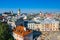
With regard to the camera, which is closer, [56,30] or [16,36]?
[16,36]

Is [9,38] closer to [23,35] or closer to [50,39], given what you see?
[23,35]

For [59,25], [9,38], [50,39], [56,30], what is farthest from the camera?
[59,25]

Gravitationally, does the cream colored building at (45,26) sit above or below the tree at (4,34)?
below

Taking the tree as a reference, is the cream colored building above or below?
below

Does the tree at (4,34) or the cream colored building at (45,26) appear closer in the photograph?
the tree at (4,34)

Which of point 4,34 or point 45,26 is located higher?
point 4,34

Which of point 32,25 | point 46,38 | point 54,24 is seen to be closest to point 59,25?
point 54,24

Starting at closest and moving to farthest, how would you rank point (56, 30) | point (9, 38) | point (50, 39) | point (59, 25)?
point (9, 38) < point (50, 39) < point (56, 30) < point (59, 25)

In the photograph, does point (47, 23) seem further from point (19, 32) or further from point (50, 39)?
point (19, 32)

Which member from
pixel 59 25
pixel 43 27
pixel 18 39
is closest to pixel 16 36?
pixel 18 39

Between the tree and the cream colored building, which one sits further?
the cream colored building

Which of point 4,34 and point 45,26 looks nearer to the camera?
point 4,34
